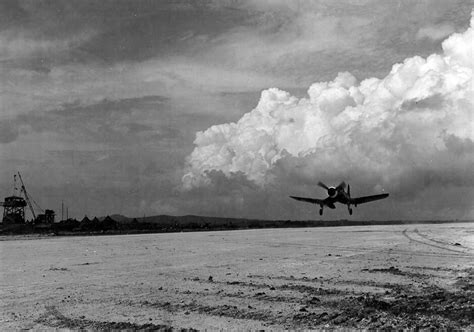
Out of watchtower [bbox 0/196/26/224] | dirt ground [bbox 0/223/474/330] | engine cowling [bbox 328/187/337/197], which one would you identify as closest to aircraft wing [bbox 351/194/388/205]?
engine cowling [bbox 328/187/337/197]

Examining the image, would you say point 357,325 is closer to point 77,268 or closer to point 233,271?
point 233,271

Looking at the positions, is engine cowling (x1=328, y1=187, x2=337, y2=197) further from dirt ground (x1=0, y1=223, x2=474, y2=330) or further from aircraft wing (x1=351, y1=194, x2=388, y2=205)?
dirt ground (x1=0, y1=223, x2=474, y2=330)

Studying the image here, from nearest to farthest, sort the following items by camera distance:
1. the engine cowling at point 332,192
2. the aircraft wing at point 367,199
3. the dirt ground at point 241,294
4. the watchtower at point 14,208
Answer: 1. the dirt ground at point 241,294
2. the engine cowling at point 332,192
3. the aircraft wing at point 367,199
4. the watchtower at point 14,208

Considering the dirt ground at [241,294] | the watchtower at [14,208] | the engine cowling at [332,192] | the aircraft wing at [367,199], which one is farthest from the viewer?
the watchtower at [14,208]

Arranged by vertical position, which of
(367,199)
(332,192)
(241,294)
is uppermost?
(332,192)

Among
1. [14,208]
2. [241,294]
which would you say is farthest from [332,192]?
Result: [14,208]

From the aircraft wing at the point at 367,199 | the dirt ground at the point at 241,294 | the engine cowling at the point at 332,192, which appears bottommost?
the dirt ground at the point at 241,294

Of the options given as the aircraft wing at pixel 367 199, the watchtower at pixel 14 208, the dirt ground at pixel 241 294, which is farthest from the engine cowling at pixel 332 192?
the watchtower at pixel 14 208

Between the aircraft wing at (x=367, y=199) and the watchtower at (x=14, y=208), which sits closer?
the aircraft wing at (x=367, y=199)

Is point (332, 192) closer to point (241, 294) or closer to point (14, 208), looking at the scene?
point (241, 294)

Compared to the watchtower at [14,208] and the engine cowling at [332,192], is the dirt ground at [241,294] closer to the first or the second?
the engine cowling at [332,192]

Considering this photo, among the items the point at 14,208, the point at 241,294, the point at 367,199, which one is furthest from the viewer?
the point at 14,208

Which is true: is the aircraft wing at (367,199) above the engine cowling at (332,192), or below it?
below

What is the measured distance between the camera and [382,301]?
39.1 feet
